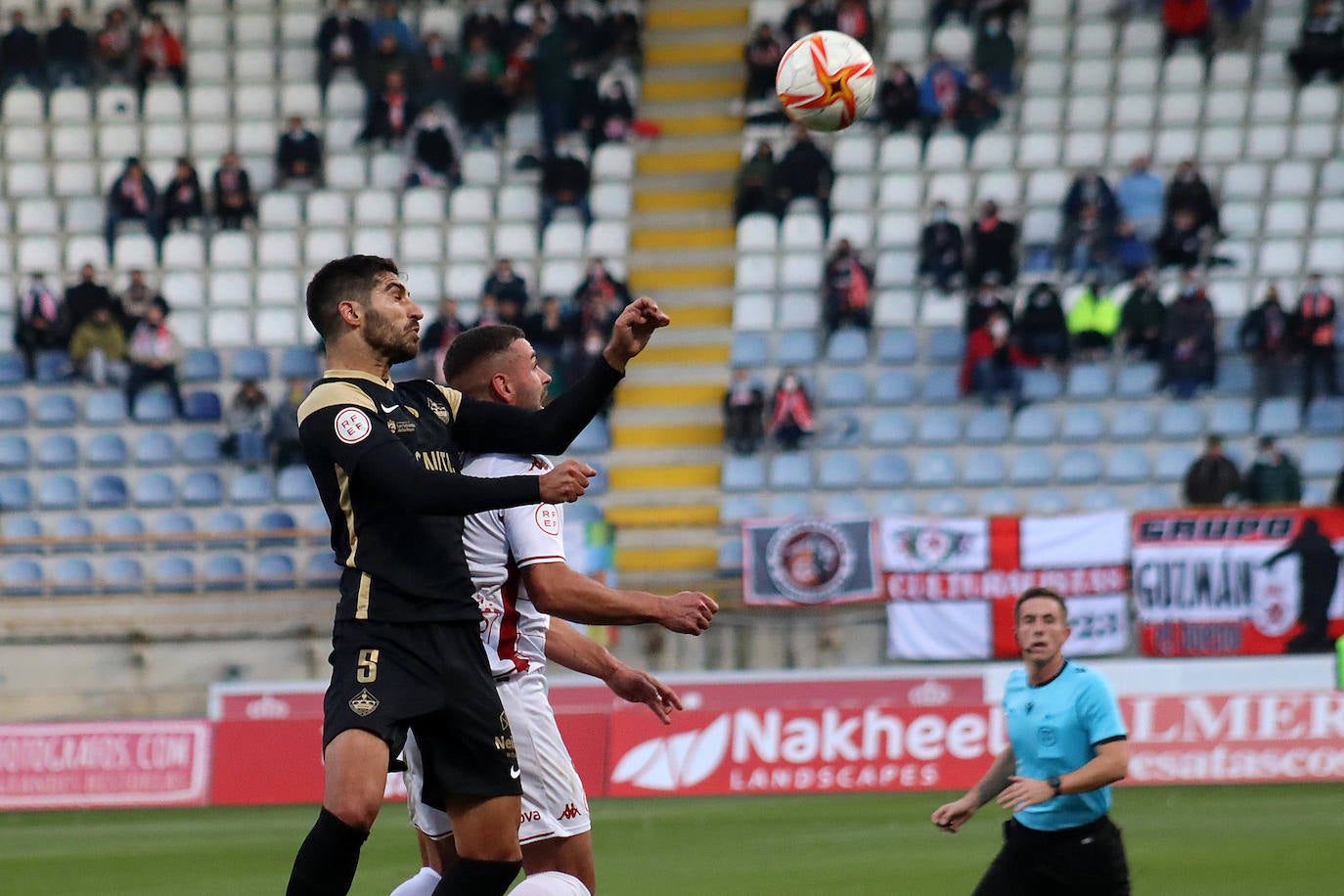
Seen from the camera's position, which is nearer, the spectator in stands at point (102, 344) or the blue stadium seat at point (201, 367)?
the spectator in stands at point (102, 344)

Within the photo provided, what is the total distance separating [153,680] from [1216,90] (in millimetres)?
13149

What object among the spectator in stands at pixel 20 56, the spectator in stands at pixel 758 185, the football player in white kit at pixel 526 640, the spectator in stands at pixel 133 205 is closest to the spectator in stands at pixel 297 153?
the spectator in stands at pixel 133 205

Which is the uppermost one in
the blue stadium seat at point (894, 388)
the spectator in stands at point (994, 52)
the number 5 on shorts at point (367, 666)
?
the spectator in stands at point (994, 52)

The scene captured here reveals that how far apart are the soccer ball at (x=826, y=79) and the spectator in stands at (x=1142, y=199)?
38.1 ft

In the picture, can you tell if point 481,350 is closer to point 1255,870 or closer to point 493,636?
point 493,636

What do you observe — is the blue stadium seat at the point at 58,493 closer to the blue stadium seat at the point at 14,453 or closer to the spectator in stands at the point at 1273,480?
the blue stadium seat at the point at 14,453

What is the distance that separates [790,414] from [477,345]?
12.7 m

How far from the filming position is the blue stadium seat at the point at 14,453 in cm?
1889

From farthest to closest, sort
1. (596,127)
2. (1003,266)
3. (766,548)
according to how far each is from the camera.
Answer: (596,127) → (1003,266) → (766,548)

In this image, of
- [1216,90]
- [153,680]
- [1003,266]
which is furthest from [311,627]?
[1216,90]

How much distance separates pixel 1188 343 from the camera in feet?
59.3

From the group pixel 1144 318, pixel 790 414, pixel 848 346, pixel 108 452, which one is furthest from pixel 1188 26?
pixel 108 452

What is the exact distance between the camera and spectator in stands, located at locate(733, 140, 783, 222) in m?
19.8

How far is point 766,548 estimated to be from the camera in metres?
16.4
